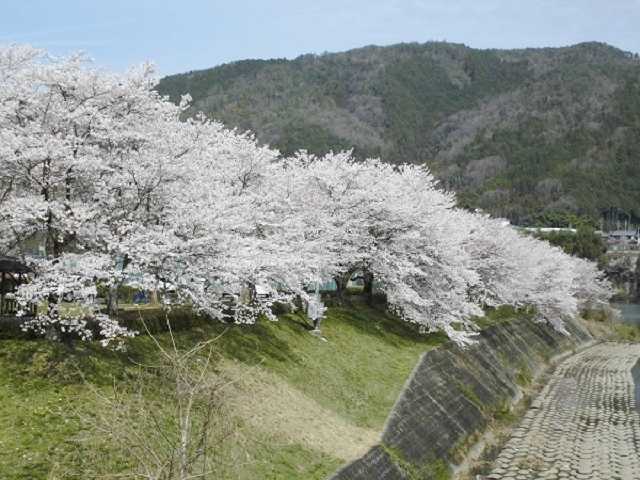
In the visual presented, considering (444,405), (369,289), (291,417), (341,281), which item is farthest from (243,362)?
(369,289)

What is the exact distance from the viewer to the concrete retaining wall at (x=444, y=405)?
21094 mm

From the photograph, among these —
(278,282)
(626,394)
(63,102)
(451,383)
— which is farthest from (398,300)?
(63,102)

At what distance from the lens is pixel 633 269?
16625cm

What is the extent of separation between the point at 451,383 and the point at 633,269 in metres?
154

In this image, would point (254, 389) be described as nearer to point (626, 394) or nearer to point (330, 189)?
point (330, 189)

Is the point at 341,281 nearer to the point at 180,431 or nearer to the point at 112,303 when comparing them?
the point at 112,303

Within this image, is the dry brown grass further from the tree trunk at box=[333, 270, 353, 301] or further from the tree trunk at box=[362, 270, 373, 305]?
the tree trunk at box=[362, 270, 373, 305]

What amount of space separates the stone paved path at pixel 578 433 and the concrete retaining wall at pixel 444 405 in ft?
6.40

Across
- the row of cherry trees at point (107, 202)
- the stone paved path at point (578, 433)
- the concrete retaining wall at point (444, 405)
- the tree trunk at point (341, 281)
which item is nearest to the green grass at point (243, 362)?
the concrete retaining wall at point (444, 405)

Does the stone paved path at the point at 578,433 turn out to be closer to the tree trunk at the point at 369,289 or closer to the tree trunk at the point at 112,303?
the tree trunk at the point at 369,289

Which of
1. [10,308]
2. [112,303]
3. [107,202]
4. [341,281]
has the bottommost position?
[341,281]

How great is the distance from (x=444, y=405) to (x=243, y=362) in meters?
10.2

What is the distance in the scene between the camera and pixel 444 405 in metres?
28.9

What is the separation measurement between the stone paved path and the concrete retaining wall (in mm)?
1951
